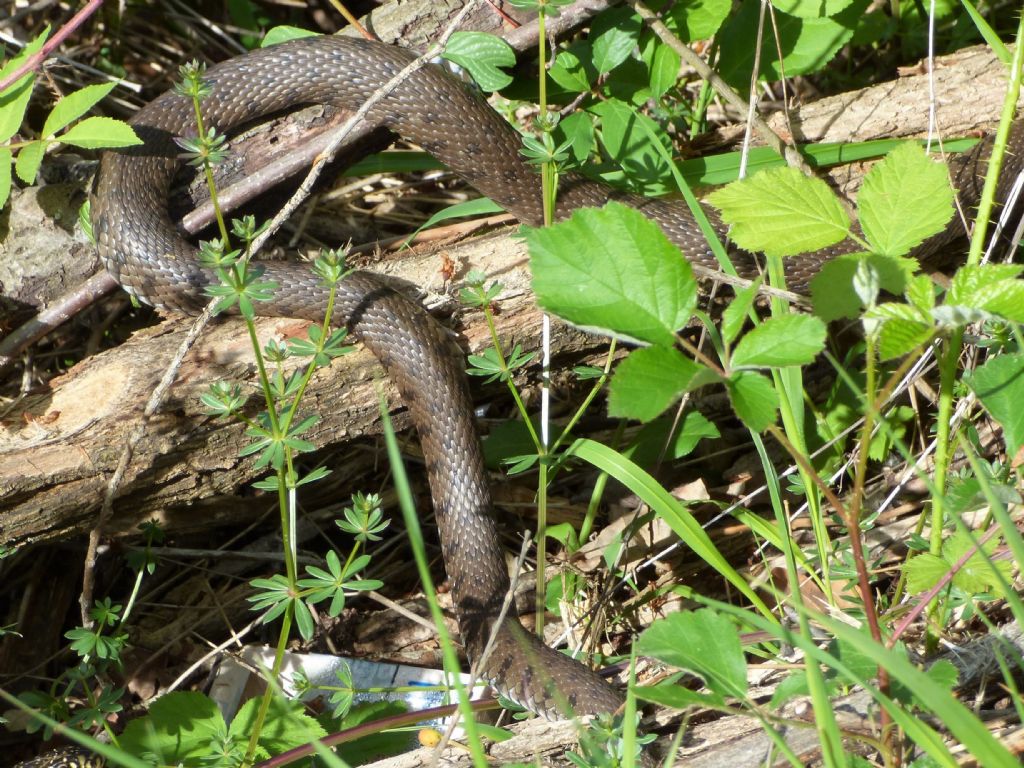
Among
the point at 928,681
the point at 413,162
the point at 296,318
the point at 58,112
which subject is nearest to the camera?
the point at 928,681

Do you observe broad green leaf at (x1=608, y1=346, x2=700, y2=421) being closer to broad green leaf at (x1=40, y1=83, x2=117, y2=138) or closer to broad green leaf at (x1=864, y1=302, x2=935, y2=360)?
broad green leaf at (x1=864, y1=302, x2=935, y2=360)

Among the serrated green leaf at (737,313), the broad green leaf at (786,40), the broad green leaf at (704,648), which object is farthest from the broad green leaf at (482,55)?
the broad green leaf at (704,648)

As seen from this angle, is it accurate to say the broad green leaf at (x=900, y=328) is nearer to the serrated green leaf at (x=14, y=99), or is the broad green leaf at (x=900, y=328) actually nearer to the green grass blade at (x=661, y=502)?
the green grass blade at (x=661, y=502)

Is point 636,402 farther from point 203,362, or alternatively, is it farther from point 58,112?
point 58,112

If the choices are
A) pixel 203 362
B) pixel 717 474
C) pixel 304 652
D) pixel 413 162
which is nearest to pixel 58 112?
pixel 203 362

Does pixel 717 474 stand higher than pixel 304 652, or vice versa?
pixel 717 474

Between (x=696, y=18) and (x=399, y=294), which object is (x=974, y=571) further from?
(x=696, y=18)
